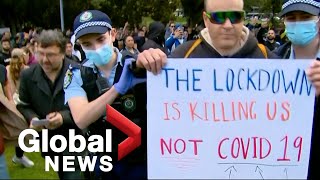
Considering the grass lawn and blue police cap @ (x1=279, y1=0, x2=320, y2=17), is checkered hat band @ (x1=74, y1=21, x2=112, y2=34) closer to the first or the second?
blue police cap @ (x1=279, y1=0, x2=320, y2=17)

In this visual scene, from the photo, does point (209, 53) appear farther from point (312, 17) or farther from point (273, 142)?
point (312, 17)

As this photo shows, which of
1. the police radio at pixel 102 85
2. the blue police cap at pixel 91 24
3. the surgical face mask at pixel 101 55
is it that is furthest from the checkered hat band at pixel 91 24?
the police radio at pixel 102 85

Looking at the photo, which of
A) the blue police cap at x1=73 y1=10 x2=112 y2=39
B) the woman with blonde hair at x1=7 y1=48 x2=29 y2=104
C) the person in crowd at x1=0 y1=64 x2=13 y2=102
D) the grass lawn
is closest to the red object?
the blue police cap at x1=73 y1=10 x2=112 y2=39

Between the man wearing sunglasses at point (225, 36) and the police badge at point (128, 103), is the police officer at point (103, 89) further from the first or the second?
the man wearing sunglasses at point (225, 36)

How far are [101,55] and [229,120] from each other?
0.98 metres

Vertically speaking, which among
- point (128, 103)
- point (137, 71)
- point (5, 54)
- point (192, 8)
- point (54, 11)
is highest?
point (137, 71)

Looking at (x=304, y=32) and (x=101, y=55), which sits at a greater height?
(x=304, y=32)

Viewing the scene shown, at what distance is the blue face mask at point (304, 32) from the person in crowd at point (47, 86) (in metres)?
2.00

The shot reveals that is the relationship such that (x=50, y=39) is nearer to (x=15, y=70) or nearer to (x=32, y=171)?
(x=32, y=171)

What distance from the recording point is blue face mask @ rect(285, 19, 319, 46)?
9.16 feet

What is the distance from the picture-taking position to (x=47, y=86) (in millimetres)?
4242

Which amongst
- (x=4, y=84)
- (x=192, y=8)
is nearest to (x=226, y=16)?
(x=4, y=84)

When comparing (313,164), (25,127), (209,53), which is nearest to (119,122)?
(209,53)

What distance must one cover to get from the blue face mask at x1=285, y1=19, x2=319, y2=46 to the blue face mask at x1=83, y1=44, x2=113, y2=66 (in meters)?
1.06
